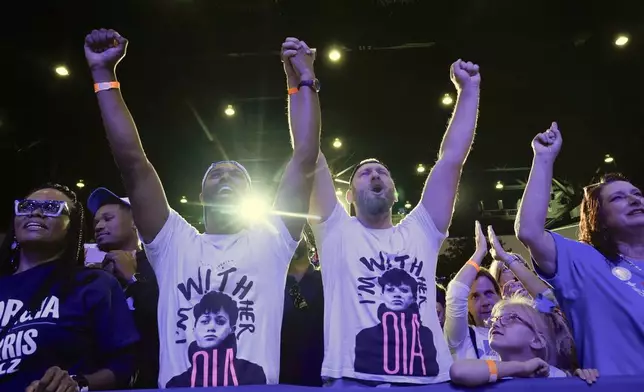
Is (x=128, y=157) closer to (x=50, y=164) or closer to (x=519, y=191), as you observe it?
(x=50, y=164)

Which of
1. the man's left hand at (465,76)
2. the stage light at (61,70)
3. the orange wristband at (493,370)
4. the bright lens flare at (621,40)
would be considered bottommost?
the orange wristband at (493,370)

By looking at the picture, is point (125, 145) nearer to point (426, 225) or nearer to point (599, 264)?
point (426, 225)

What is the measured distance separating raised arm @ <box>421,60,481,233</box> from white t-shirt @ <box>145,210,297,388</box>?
2.02 feet

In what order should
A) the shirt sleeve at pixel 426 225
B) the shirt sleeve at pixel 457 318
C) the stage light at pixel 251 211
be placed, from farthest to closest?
the shirt sleeve at pixel 457 318 < the shirt sleeve at pixel 426 225 < the stage light at pixel 251 211

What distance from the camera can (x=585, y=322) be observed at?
1713mm

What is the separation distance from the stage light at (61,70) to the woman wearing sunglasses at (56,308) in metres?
4.53

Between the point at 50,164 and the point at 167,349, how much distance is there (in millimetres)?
7098

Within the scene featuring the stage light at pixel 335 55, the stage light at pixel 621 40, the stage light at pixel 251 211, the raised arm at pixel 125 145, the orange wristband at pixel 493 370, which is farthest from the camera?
the stage light at pixel 335 55

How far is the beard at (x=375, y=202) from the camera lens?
6.59 ft

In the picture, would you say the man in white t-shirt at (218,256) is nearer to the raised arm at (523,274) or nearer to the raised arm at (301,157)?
the raised arm at (301,157)

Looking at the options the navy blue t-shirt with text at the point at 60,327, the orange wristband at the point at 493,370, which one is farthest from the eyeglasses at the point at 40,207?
the orange wristband at the point at 493,370

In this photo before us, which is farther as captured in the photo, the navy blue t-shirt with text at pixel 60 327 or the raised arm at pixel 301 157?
the raised arm at pixel 301 157

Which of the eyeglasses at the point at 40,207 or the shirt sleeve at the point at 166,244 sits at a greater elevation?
the eyeglasses at the point at 40,207

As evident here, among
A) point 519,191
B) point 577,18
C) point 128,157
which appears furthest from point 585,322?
point 519,191
